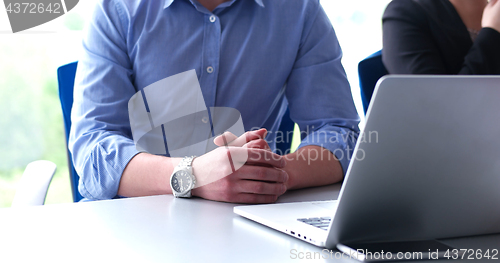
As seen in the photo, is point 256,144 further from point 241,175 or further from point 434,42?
point 434,42

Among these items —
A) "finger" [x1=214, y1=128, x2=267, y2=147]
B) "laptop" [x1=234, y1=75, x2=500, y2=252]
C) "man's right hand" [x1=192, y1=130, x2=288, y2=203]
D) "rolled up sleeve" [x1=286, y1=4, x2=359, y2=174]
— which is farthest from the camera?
"rolled up sleeve" [x1=286, y1=4, x2=359, y2=174]

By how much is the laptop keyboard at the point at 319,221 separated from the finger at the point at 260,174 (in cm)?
18

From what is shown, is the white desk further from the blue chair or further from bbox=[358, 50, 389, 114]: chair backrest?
bbox=[358, 50, 389, 114]: chair backrest

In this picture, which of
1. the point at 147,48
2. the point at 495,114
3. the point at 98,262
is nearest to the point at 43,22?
the point at 147,48

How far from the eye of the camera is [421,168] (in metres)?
0.40

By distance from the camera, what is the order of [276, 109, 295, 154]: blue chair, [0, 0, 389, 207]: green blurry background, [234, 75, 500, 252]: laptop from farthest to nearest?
[0, 0, 389, 207]: green blurry background < [276, 109, 295, 154]: blue chair < [234, 75, 500, 252]: laptop

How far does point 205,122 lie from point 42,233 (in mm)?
574

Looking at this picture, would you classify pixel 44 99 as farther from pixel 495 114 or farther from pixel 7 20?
pixel 495 114

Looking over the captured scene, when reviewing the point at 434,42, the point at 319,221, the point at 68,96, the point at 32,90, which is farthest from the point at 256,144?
the point at 32,90

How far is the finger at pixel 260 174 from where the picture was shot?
26.5 inches

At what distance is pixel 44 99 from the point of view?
7.92 feet

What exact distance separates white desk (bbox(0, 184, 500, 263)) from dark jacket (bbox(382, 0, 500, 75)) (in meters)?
1.21

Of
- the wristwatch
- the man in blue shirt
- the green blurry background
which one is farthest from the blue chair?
the green blurry background

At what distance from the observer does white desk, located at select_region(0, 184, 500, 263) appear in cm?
40
